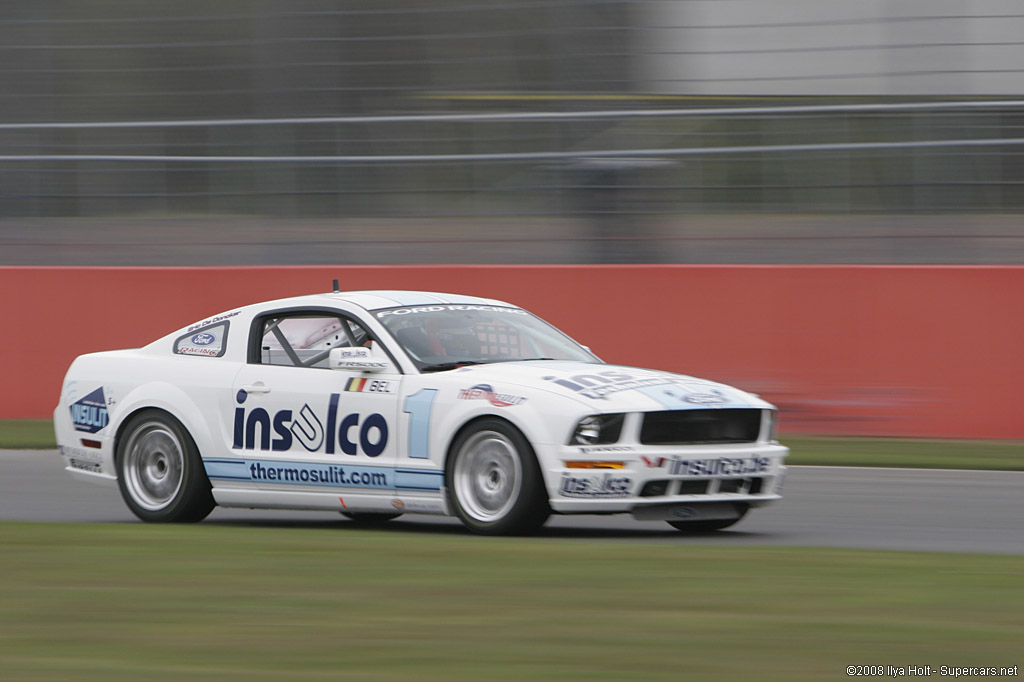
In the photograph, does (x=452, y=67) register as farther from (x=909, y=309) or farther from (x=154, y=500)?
(x=154, y=500)

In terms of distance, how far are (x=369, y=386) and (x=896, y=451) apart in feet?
20.2

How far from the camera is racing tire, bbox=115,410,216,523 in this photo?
30.6 ft

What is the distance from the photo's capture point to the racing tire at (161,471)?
30.6 feet

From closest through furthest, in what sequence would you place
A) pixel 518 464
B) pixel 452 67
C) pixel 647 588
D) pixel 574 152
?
pixel 647 588 → pixel 518 464 → pixel 574 152 → pixel 452 67

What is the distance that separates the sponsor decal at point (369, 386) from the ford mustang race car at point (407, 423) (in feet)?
0.04

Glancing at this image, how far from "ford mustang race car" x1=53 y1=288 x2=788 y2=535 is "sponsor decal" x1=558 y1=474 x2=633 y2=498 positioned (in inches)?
0.4

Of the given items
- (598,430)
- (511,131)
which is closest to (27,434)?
(511,131)

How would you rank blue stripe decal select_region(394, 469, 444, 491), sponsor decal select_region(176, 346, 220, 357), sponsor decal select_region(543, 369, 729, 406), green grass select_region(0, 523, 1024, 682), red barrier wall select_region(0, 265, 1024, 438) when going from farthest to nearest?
red barrier wall select_region(0, 265, 1024, 438), sponsor decal select_region(176, 346, 220, 357), blue stripe decal select_region(394, 469, 444, 491), sponsor decal select_region(543, 369, 729, 406), green grass select_region(0, 523, 1024, 682)

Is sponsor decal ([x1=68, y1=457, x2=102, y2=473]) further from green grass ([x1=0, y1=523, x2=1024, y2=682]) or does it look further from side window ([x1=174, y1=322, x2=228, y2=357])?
green grass ([x1=0, y1=523, x2=1024, y2=682])

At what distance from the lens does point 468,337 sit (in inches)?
361

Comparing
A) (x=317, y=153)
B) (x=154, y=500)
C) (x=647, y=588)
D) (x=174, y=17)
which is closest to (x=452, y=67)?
(x=317, y=153)

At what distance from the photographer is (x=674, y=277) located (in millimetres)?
14891

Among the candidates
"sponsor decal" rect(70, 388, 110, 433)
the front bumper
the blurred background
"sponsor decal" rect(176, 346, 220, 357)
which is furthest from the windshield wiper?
the blurred background

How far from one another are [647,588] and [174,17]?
13185mm
